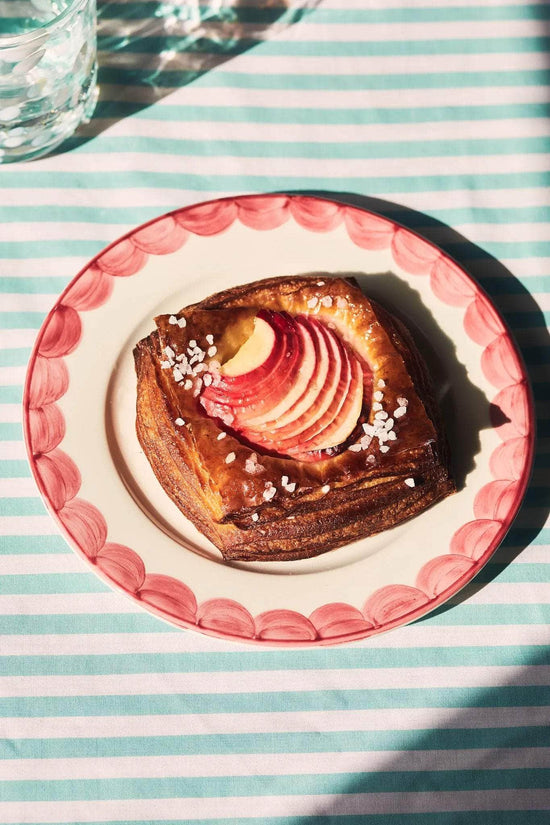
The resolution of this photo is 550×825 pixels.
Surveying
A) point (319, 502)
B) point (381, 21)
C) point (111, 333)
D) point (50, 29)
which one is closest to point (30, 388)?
point (111, 333)

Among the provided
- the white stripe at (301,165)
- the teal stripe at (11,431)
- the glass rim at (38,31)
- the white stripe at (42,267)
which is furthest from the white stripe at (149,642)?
the glass rim at (38,31)

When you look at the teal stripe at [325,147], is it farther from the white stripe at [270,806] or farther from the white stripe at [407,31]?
the white stripe at [270,806]

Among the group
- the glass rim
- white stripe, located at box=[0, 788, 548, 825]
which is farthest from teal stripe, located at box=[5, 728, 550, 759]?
the glass rim

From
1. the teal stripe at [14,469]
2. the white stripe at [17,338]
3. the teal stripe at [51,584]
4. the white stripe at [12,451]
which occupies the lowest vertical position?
the teal stripe at [51,584]

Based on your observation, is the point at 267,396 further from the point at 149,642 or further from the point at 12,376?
the point at 12,376

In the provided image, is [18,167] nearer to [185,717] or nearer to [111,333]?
[111,333]

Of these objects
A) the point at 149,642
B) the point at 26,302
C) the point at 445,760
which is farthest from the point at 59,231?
the point at 445,760
